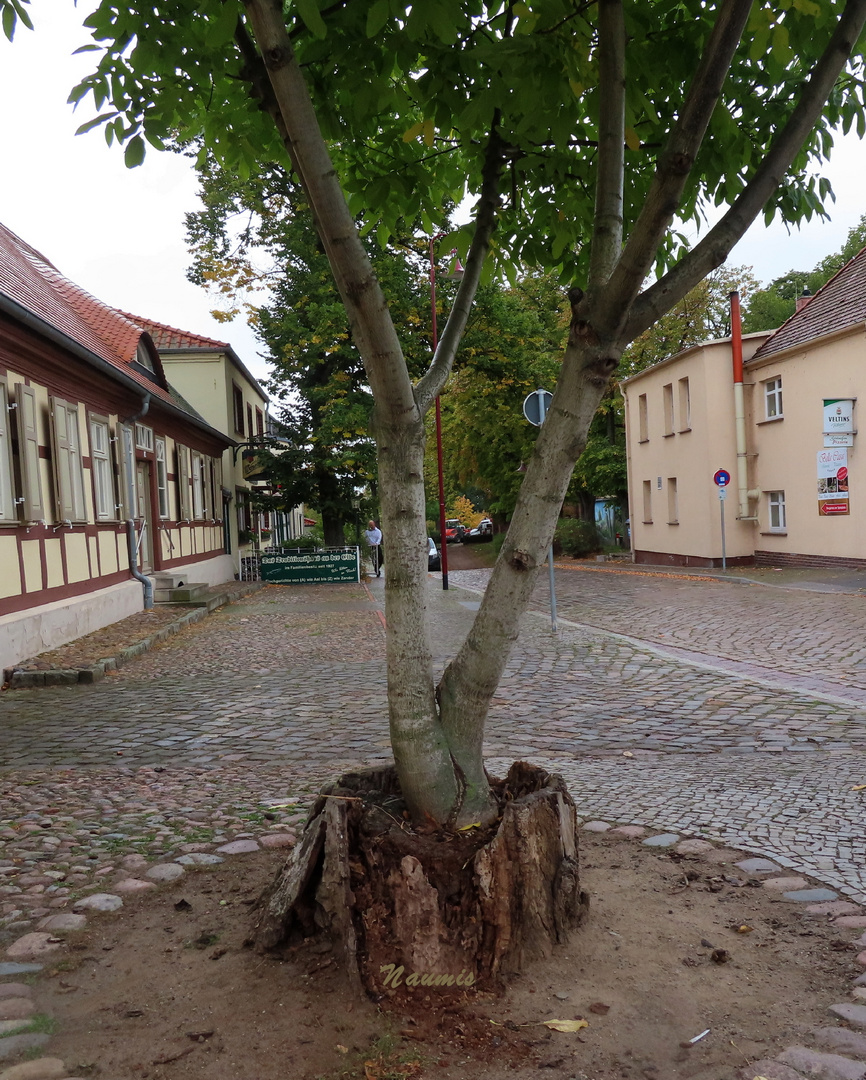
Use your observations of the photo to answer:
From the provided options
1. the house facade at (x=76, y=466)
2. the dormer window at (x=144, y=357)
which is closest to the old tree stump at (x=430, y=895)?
the house facade at (x=76, y=466)

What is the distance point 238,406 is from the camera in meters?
33.6

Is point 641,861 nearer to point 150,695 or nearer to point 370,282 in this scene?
point 370,282

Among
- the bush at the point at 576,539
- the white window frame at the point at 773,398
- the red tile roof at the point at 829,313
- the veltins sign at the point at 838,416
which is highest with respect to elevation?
the red tile roof at the point at 829,313

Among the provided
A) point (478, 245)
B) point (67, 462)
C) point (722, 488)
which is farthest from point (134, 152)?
point (722, 488)

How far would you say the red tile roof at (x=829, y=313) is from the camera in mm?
21547

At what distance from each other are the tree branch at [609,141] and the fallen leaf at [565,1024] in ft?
7.24

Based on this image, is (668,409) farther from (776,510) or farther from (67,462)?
(67,462)

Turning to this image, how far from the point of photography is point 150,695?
28.9 ft

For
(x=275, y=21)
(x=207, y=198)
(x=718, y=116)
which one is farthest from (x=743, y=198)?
(x=207, y=198)

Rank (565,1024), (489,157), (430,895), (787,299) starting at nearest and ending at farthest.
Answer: (565,1024), (430,895), (489,157), (787,299)

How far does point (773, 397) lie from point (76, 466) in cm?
1824

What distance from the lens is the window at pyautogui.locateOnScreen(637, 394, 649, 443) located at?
3203 cm

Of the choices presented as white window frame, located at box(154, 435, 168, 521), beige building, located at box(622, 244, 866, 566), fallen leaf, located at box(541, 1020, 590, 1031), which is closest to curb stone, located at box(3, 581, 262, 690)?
fallen leaf, located at box(541, 1020, 590, 1031)

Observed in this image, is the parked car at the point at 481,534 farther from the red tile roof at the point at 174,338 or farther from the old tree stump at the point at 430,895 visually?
the old tree stump at the point at 430,895
